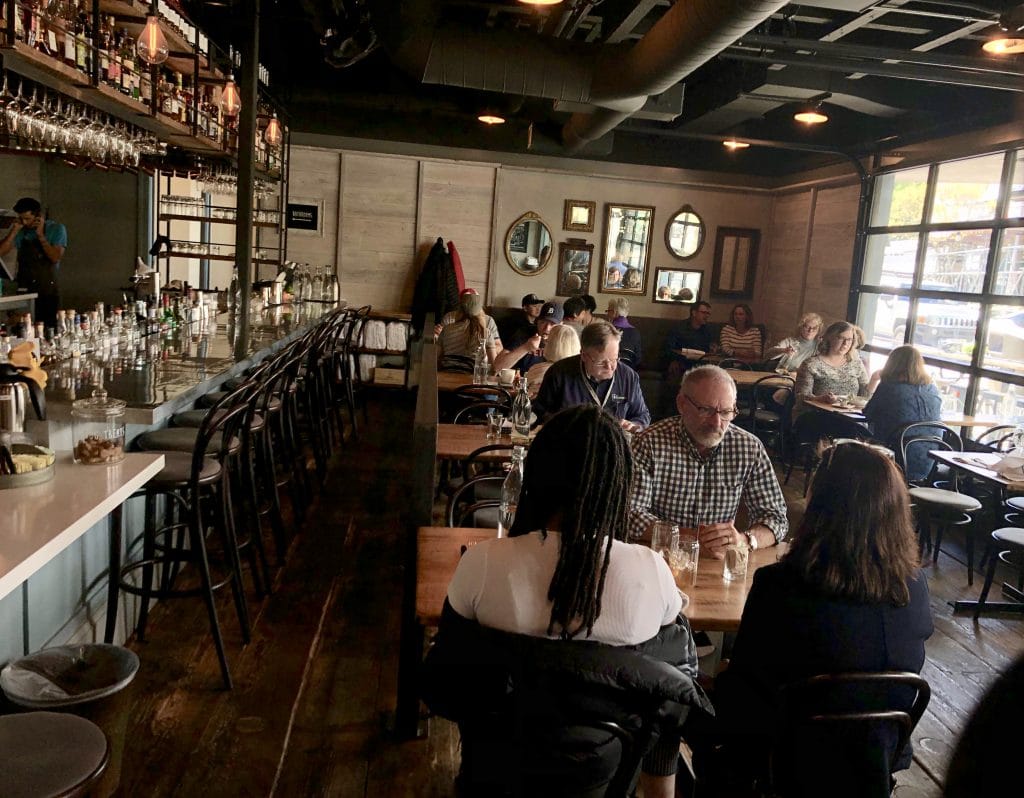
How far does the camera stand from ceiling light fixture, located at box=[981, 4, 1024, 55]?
438cm

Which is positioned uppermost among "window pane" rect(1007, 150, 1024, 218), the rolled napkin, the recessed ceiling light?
the recessed ceiling light

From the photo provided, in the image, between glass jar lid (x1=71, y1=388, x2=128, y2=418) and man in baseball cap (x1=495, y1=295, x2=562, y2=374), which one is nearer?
glass jar lid (x1=71, y1=388, x2=128, y2=418)

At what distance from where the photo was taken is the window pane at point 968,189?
21.7 ft

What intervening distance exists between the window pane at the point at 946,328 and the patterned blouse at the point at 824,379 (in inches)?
34.9

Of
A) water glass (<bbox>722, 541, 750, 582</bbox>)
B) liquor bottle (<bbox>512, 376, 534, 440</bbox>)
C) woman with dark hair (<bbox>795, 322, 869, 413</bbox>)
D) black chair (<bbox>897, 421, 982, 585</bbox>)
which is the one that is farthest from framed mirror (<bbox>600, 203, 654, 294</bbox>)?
water glass (<bbox>722, 541, 750, 582</bbox>)

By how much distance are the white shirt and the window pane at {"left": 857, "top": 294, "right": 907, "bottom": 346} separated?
22.4 ft

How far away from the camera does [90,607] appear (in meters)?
3.17

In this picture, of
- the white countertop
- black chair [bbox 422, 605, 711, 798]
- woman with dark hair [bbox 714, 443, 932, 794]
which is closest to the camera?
black chair [bbox 422, 605, 711, 798]

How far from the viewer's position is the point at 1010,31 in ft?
14.9

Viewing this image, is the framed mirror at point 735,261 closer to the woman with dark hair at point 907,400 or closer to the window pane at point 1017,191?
the window pane at point 1017,191

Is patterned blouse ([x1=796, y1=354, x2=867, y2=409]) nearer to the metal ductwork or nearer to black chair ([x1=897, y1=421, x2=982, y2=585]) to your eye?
black chair ([x1=897, y1=421, x2=982, y2=585])

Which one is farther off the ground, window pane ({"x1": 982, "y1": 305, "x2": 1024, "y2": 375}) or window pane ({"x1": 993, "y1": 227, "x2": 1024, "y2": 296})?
window pane ({"x1": 993, "y1": 227, "x2": 1024, "y2": 296})

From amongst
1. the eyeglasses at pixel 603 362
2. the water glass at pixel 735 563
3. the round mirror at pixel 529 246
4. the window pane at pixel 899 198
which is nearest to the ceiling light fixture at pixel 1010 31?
the eyeglasses at pixel 603 362

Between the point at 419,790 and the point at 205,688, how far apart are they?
95 centimetres
